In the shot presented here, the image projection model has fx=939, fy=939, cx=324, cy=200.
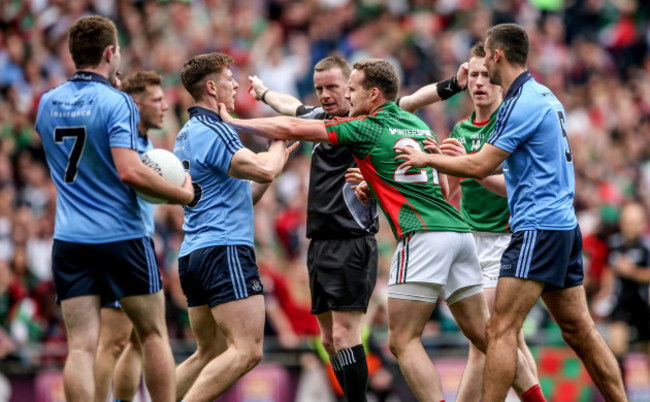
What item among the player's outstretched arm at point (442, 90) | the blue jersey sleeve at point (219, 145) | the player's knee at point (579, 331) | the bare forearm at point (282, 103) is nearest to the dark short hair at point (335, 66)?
the bare forearm at point (282, 103)

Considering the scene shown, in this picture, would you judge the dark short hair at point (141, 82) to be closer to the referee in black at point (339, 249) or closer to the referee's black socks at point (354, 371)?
the referee in black at point (339, 249)

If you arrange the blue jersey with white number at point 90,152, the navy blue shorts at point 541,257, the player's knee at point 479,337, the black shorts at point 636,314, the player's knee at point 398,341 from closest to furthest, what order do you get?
the blue jersey with white number at point 90,152, the navy blue shorts at point 541,257, the player's knee at point 398,341, the player's knee at point 479,337, the black shorts at point 636,314

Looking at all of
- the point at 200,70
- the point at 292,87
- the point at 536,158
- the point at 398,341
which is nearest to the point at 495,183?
the point at 536,158

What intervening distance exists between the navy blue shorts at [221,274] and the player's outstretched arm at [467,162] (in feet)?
5.15

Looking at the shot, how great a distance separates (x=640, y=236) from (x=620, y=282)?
0.74 meters

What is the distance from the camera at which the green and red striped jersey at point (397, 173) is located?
7.77 metres

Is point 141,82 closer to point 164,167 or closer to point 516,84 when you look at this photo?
point 164,167

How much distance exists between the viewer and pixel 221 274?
7.68m

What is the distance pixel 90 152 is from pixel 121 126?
32cm

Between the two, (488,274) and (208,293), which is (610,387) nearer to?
(488,274)

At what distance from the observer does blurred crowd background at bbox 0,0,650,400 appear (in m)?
13.4

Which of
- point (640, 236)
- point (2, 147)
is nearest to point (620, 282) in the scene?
point (640, 236)

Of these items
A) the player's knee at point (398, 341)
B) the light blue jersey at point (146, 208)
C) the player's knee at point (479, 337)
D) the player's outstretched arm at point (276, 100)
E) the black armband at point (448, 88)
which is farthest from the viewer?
the player's outstretched arm at point (276, 100)

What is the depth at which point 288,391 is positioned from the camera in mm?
12453
